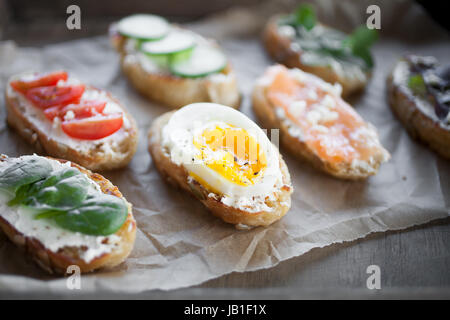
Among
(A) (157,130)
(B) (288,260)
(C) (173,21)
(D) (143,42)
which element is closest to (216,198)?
(B) (288,260)

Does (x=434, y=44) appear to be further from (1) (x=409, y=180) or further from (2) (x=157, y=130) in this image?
(2) (x=157, y=130)

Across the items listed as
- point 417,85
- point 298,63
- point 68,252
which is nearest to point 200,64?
point 298,63

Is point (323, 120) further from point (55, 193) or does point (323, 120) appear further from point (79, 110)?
point (55, 193)

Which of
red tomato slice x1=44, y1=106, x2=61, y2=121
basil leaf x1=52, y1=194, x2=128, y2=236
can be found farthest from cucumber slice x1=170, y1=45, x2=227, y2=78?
basil leaf x1=52, y1=194, x2=128, y2=236

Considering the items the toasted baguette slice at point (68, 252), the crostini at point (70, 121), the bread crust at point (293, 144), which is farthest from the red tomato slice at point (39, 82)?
the bread crust at point (293, 144)

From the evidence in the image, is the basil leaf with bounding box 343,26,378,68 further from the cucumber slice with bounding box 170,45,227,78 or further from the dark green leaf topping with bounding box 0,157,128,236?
the dark green leaf topping with bounding box 0,157,128,236
